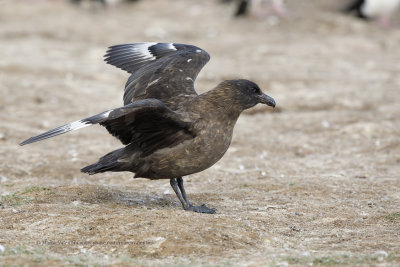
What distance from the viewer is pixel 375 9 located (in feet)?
60.4

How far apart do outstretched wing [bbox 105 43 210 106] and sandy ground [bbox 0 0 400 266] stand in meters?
0.95

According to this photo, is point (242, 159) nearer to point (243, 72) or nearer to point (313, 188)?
point (313, 188)

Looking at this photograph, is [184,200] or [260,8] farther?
[260,8]

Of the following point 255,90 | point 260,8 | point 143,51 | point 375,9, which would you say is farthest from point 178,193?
point 375,9

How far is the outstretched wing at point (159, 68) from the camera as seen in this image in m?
6.07

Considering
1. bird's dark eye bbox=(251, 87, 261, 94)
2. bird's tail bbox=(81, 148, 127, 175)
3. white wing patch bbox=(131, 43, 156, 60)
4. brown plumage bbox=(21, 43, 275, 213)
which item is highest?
bird's dark eye bbox=(251, 87, 261, 94)

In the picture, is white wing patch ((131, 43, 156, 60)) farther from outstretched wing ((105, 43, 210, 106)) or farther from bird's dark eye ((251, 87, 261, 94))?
bird's dark eye ((251, 87, 261, 94))

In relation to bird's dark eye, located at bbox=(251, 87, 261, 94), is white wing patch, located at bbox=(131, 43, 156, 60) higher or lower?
lower

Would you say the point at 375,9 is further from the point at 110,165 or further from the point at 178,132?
the point at 110,165

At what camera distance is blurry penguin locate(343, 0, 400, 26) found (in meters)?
18.3

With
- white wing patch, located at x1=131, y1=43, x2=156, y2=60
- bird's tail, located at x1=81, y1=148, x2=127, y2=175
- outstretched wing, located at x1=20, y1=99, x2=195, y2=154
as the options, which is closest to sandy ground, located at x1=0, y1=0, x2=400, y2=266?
bird's tail, located at x1=81, y1=148, x2=127, y2=175

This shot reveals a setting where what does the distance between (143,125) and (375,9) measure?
14439 millimetres

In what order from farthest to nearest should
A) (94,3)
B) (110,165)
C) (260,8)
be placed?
(94,3)
(260,8)
(110,165)

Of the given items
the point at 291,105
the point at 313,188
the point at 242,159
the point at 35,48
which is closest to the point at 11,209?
the point at 313,188
